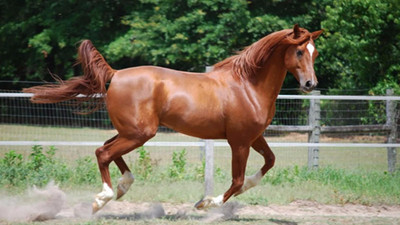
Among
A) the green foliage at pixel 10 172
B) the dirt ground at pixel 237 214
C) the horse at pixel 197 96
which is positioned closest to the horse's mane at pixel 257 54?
the horse at pixel 197 96

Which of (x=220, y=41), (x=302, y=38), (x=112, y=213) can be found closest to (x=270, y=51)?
(x=302, y=38)

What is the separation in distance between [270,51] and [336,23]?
9.00m

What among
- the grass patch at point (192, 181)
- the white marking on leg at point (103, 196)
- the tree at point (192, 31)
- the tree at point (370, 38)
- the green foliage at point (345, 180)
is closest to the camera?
the white marking on leg at point (103, 196)

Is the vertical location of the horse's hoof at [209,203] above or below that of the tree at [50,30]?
below

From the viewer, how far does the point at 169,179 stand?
805cm

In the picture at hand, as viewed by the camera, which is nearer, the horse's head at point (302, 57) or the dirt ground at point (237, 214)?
the horse's head at point (302, 57)

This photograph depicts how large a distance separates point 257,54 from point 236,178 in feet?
4.90

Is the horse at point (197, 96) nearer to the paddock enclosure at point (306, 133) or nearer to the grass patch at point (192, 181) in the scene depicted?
the grass patch at point (192, 181)

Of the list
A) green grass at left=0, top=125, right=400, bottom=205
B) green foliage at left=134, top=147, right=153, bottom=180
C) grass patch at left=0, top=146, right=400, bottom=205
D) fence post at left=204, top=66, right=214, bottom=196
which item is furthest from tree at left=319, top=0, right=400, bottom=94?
green foliage at left=134, top=147, right=153, bottom=180

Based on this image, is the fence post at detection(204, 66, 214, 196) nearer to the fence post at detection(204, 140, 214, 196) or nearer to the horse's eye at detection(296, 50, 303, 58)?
the fence post at detection(204, 140, 214, 196)

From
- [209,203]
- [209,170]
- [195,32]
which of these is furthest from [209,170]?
[195,32]

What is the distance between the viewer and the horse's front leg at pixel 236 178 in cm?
562

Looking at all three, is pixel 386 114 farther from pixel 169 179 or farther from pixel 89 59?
pixel 89 59

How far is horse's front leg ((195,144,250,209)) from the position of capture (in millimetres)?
5621
